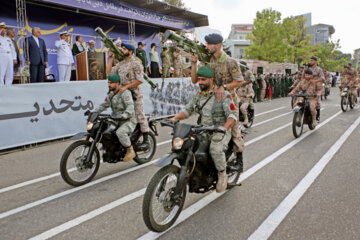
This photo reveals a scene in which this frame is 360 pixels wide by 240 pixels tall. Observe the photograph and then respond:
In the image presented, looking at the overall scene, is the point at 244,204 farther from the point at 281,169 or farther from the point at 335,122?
the point at 335,122

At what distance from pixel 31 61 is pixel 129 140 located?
6.77 metres

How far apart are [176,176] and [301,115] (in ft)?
20.1

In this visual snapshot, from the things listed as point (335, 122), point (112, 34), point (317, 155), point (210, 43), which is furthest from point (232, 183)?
point (112, 34)

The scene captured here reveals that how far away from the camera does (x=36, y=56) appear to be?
10.2 m

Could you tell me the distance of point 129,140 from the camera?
5219 mm

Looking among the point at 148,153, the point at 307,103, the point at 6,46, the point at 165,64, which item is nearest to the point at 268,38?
the point at 165,64

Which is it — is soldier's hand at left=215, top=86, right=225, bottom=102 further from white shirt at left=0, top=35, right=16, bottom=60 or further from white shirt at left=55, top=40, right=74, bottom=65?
white shirt at left=55, top=40, right=74, bottom=65

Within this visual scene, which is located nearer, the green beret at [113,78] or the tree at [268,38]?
the green beret at [113,78]

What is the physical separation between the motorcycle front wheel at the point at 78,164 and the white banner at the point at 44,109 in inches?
120

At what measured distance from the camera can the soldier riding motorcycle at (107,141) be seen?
459 cm

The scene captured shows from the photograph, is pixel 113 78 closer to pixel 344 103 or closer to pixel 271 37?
pixel 344 103

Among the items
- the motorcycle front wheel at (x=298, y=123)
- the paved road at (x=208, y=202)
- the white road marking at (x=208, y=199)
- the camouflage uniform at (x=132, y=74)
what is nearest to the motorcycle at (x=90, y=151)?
the paved road at (x=208, y=202)

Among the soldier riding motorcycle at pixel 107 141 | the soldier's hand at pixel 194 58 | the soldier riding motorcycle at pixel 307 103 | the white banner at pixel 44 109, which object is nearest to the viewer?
the soldier's hand at pixel 194 58

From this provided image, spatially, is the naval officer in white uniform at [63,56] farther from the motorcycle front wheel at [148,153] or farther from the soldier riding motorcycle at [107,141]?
the soldier riding motorcycle at [107,141]
